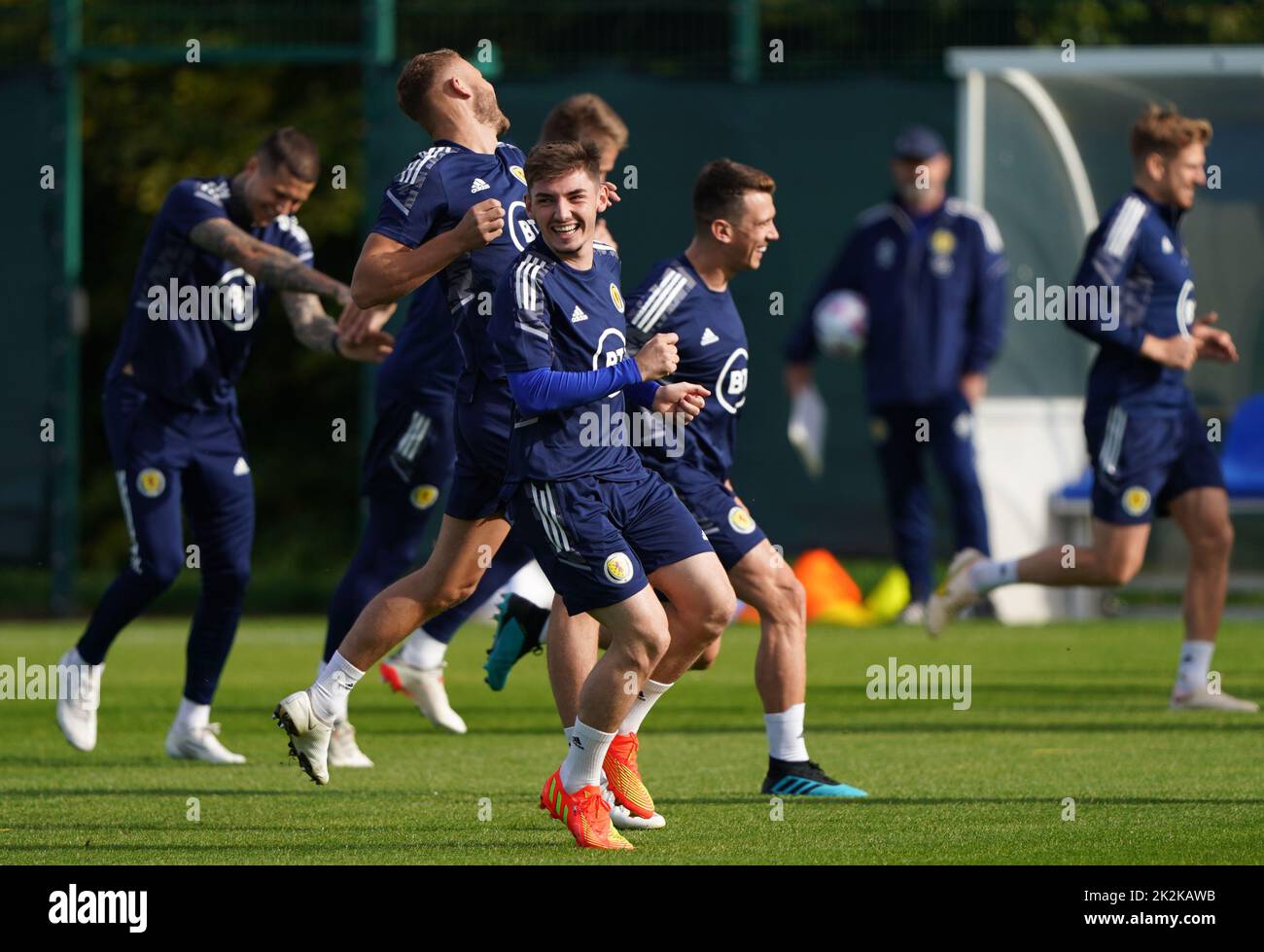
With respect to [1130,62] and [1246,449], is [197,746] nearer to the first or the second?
[1246,449]

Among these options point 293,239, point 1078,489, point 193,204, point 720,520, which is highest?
point 193,204

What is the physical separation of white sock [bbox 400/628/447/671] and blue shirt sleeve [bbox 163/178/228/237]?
183 cm

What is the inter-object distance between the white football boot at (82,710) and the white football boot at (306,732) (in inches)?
83.6

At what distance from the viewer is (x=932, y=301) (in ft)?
47.3

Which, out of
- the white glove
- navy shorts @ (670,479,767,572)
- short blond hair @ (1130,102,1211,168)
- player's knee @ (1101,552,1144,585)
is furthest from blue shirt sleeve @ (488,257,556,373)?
the white glove

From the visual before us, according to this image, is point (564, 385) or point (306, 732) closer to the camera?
point (564, 385)

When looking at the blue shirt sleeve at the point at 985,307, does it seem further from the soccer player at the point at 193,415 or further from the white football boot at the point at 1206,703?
the soccer player at the point at 193,415

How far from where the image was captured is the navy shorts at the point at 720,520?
7.13 metres

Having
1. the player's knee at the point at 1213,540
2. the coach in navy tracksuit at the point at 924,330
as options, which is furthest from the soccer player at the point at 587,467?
the coach in navy tracksuit at the point at 924,330

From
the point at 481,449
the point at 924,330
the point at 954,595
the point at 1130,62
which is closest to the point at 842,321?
the point at 924,330

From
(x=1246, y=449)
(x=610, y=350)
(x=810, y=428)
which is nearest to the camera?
(x=610, y=350)

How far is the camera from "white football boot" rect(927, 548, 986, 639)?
406 inches

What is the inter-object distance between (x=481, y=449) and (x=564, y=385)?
0.71m
